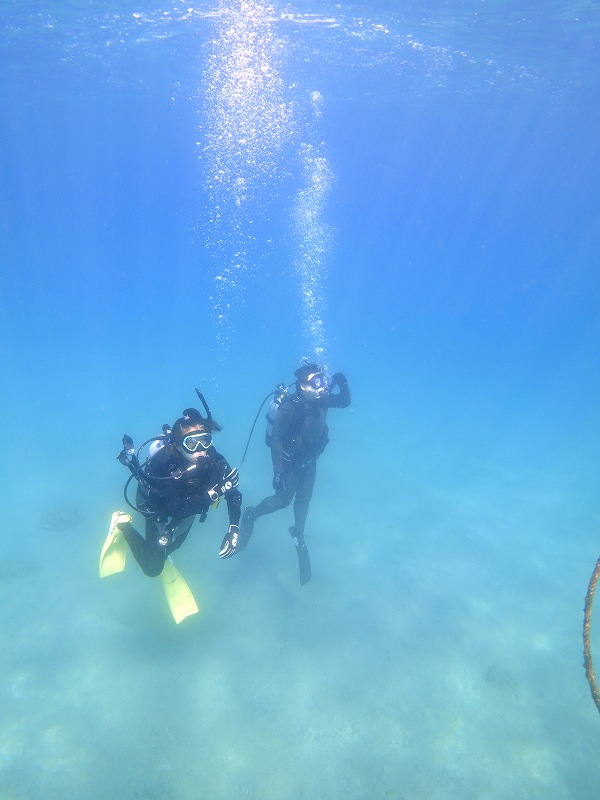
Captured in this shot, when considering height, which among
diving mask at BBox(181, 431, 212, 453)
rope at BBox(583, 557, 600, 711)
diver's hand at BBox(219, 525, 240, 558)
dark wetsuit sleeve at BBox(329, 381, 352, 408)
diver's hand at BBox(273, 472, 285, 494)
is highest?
rope at BBox(583, 557, 600, 711)

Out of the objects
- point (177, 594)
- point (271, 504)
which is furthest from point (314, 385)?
point (177, 594)

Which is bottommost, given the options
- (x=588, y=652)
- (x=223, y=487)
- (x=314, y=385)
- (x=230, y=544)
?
(x=230, y=544)

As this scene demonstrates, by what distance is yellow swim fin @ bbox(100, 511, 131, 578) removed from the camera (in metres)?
5.40

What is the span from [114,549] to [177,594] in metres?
1.06

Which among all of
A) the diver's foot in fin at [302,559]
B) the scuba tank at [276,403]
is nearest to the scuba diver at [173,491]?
the scuba tank at [276,403]

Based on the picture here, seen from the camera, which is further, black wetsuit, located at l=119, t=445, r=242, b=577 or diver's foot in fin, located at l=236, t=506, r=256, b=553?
diver's foot in fin, located at l=236, t=506, r=256, b=553

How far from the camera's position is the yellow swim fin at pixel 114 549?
5.40 meters

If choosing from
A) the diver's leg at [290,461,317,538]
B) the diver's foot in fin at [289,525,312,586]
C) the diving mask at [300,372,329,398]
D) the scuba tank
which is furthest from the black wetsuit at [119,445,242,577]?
the diver's foot in fin at [289,525,312,586]

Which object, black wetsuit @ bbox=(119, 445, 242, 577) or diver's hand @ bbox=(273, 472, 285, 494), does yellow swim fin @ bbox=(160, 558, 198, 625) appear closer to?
black wetsuit @ bbox=(119, 445, 242, 577)

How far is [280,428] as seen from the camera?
7949 mm

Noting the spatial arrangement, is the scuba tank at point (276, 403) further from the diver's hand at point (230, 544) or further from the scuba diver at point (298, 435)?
the diver's hand at point (230, 544)

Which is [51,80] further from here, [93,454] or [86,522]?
[86,522]

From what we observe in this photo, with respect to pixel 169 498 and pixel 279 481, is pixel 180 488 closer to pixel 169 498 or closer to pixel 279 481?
pixel 169 498

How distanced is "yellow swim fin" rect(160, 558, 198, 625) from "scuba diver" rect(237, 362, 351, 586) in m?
2.46
